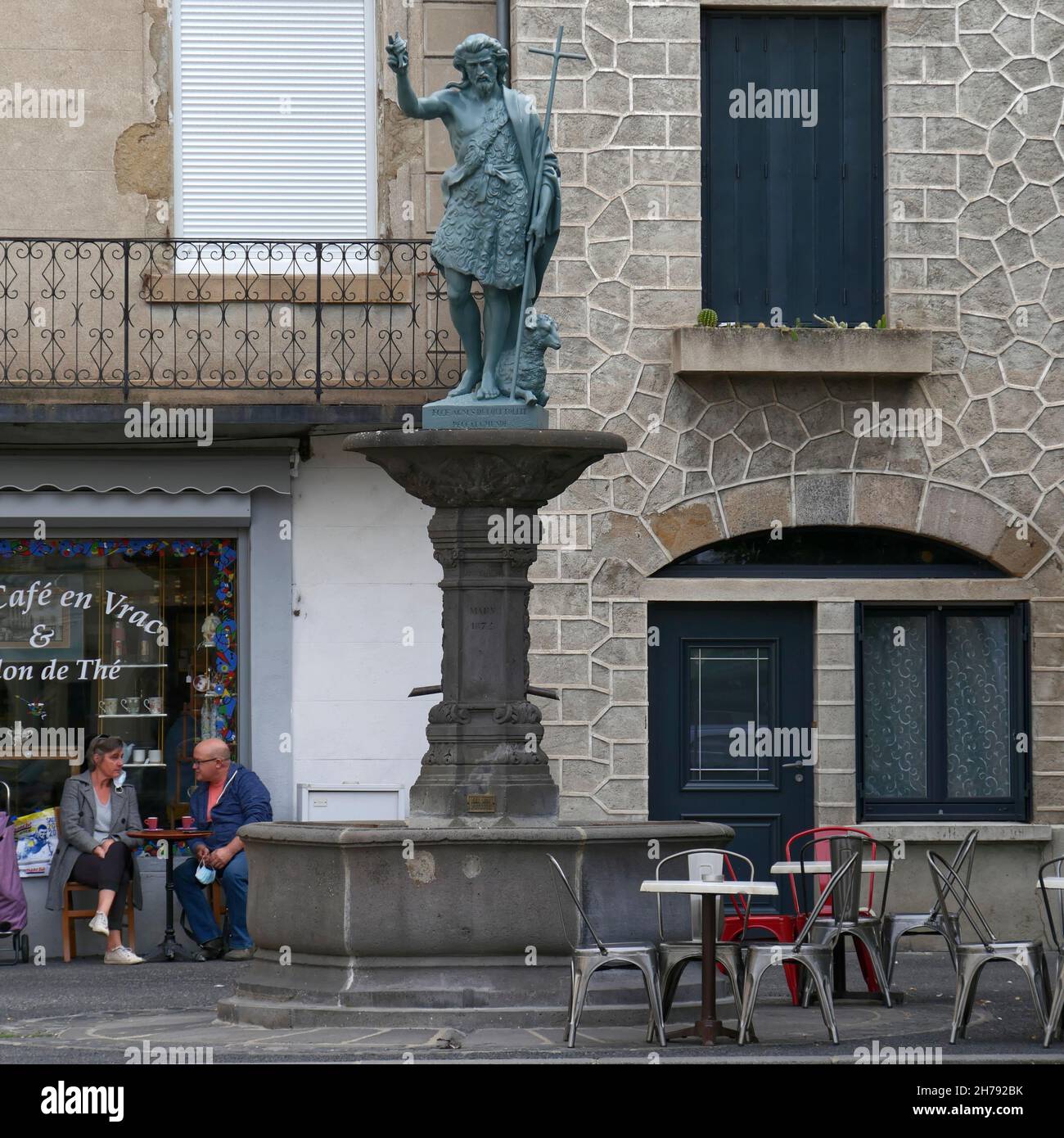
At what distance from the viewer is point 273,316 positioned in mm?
15250

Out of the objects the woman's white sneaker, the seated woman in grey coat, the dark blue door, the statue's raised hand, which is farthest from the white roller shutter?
the woman's white sneaker

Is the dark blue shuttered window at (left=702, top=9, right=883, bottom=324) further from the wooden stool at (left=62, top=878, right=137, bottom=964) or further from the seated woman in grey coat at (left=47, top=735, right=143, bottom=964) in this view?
the wooden stool at (left=62, top=878, right=137, bottom=964)

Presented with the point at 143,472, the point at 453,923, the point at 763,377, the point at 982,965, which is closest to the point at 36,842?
the point at 143,472

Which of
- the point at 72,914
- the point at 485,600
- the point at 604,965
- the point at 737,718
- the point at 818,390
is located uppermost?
the point at 818,390

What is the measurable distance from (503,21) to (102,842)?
615 centimetres

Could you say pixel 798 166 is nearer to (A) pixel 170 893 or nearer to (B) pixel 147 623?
(B) pixel 147 623

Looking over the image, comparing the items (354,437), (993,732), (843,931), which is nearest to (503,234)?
(354,437)

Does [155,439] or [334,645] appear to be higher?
[155,439]

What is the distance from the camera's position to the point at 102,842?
14000mm

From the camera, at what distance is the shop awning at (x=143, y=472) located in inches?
586

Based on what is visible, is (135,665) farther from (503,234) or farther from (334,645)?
(503,234)

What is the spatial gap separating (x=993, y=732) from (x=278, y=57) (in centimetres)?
694

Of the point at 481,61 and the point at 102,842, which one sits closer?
the point at 481,61

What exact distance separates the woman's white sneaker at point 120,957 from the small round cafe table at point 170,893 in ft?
0.35
